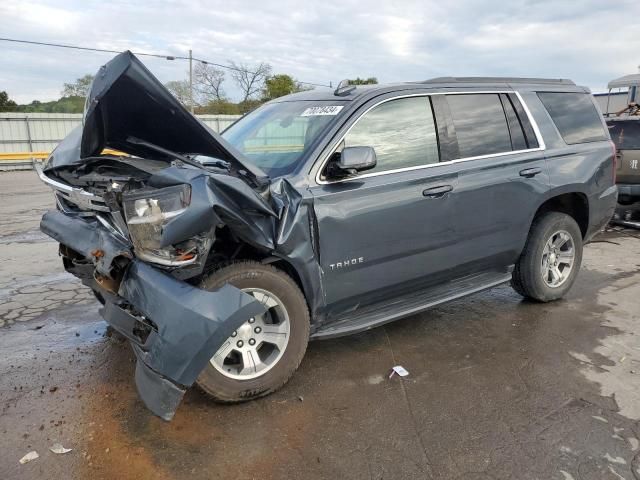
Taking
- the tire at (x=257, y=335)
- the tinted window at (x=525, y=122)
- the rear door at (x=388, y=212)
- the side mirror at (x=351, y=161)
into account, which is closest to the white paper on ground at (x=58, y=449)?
the tire at (x=257, y=335)

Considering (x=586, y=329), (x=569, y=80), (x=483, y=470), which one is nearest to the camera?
(x=483, y=470)

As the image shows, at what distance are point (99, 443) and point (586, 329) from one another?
3891 millimetres

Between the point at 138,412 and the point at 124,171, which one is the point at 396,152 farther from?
the point at 138,412

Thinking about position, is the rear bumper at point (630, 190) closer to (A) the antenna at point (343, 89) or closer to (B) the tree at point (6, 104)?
(A) the antenna at point (343, 89)

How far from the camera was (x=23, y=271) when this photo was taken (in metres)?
6.11

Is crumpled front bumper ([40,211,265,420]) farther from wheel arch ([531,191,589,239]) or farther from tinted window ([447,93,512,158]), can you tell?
wheel arch ([531,191,589,239])

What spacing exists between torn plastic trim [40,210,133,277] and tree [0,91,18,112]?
39.4 meters

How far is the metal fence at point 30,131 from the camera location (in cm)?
2547

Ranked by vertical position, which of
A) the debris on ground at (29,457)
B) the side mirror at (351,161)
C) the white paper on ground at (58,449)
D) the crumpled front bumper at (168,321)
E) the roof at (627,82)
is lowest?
the debris on ground at (29,457)

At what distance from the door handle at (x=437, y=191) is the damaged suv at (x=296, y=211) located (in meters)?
0.01

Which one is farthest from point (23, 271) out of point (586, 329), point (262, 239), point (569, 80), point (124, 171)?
point (569, 80)

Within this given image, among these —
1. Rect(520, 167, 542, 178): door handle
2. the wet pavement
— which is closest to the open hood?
the wet pavement

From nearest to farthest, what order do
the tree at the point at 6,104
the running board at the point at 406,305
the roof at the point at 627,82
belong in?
the running board at the point at 406,305, the roof at the point at 627,82, the tree at the point at 6,104

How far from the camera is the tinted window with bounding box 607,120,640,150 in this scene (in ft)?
27.6
